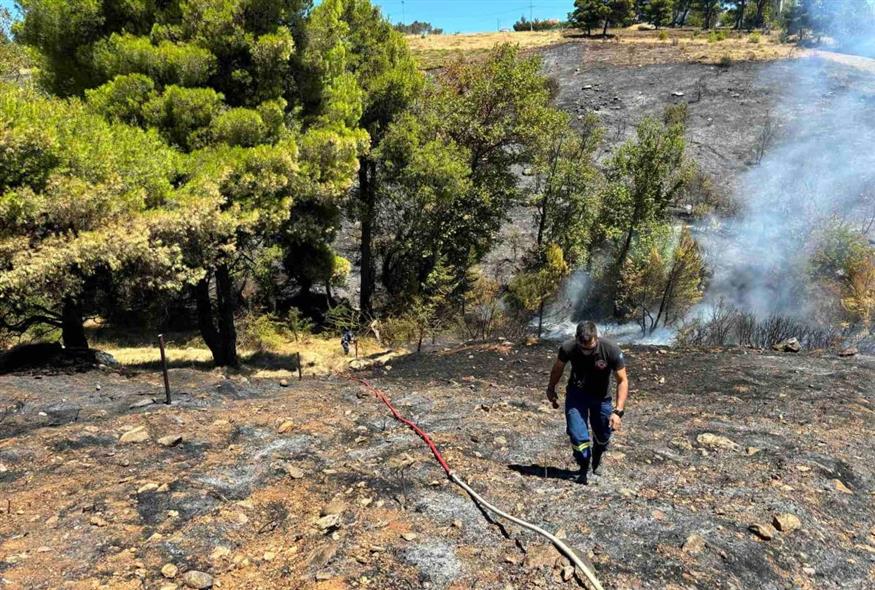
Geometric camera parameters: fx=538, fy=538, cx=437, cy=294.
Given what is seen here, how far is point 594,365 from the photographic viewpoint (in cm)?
440

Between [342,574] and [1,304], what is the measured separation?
836 cm

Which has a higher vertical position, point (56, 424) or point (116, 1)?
point (116, 1)

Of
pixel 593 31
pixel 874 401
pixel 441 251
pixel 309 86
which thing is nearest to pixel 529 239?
pixel 441 251

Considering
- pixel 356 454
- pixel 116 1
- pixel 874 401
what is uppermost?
pixel 116 1

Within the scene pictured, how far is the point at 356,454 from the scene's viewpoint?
Answer: 5199 mm

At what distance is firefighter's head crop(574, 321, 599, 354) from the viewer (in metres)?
4.27

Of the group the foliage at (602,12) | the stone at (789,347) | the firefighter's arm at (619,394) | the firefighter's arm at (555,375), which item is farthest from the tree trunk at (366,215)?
the foliage at (602,12)

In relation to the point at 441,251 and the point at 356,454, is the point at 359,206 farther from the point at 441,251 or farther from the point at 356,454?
the point at 356,454

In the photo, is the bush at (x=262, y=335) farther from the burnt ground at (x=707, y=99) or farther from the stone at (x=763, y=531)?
the stone at (x=763, y=531)

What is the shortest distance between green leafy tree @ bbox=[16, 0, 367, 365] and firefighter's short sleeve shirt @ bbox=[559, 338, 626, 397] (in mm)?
6688

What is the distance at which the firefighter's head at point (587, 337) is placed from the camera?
427 cm

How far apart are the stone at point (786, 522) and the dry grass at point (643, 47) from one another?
34.2 meters

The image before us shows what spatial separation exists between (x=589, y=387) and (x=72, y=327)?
1005cm

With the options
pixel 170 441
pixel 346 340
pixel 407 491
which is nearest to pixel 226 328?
pixel 346 340
